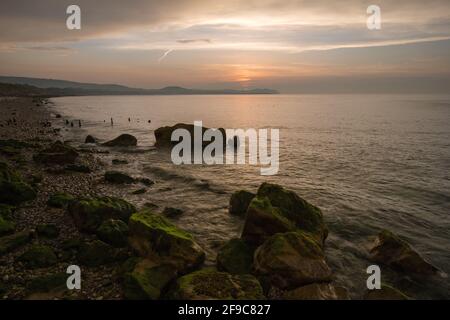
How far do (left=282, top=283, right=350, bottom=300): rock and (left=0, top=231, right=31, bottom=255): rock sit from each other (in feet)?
37.3

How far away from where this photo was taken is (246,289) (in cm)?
1055

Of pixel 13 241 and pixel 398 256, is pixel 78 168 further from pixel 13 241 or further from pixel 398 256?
pixel 398 256

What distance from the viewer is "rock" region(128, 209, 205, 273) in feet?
40.6

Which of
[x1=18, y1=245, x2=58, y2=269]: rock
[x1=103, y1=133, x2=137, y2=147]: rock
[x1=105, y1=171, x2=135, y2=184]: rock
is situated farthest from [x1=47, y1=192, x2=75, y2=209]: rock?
[x1=103, y1=133, x2=137, y2=147]: rock

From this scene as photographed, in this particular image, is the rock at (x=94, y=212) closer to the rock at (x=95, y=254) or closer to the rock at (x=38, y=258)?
the rock at (x=95, y=254)

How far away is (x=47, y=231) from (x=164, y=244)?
6221 millimetres

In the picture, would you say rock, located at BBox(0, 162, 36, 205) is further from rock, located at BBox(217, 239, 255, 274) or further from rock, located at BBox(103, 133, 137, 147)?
rock, located at BBox(103, 133, 137, 147)

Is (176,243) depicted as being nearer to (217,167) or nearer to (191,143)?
(217,167)

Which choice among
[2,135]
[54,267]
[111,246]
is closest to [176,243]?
[111,246]

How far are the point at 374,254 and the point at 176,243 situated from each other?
9831mm

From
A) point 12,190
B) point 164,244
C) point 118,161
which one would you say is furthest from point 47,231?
point 118,161

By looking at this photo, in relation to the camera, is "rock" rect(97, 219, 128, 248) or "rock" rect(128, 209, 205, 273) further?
"rock" rect(97, 219, 128, 248)

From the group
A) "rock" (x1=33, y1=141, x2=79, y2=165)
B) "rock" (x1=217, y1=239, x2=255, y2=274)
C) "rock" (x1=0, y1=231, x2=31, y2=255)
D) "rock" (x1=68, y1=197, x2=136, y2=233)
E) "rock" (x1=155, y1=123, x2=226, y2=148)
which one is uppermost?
"rock" (x1=155, y1=123, x2=226, y2=148)

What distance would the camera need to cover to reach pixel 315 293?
10969 millimetres
